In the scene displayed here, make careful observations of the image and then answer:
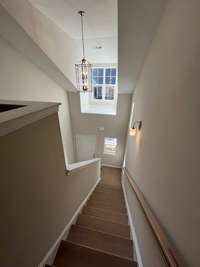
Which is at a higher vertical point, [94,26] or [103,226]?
[94,26]

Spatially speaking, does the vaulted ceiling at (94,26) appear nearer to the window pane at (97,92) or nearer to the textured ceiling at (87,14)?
the textured ceiling at (87,14)

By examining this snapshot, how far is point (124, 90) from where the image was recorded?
4.74 m

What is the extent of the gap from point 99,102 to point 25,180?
5.76 m

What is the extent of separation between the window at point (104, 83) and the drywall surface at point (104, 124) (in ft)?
3.70

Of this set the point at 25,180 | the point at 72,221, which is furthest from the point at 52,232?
the point at 25,180

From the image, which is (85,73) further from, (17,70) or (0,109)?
(0,109)

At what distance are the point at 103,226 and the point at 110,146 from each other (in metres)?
4.82

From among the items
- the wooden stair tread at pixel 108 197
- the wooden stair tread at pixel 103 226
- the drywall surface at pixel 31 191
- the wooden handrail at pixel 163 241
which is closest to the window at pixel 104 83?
the wooden stair tread at pixel 108 197

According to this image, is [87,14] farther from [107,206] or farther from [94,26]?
[107,206]

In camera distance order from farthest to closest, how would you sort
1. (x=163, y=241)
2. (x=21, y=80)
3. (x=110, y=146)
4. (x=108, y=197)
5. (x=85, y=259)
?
(x=110, y=146), (x=108, y=197), (x=21, y=80), (x=85, y=259), (x=163, y=241)

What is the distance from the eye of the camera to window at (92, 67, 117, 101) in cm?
598

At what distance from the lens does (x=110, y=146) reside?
6.98 meters

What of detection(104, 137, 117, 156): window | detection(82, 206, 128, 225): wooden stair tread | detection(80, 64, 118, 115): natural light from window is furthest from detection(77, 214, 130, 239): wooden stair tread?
detection(104, 137, 117, 156): window

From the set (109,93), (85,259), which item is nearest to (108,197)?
(85,259)
